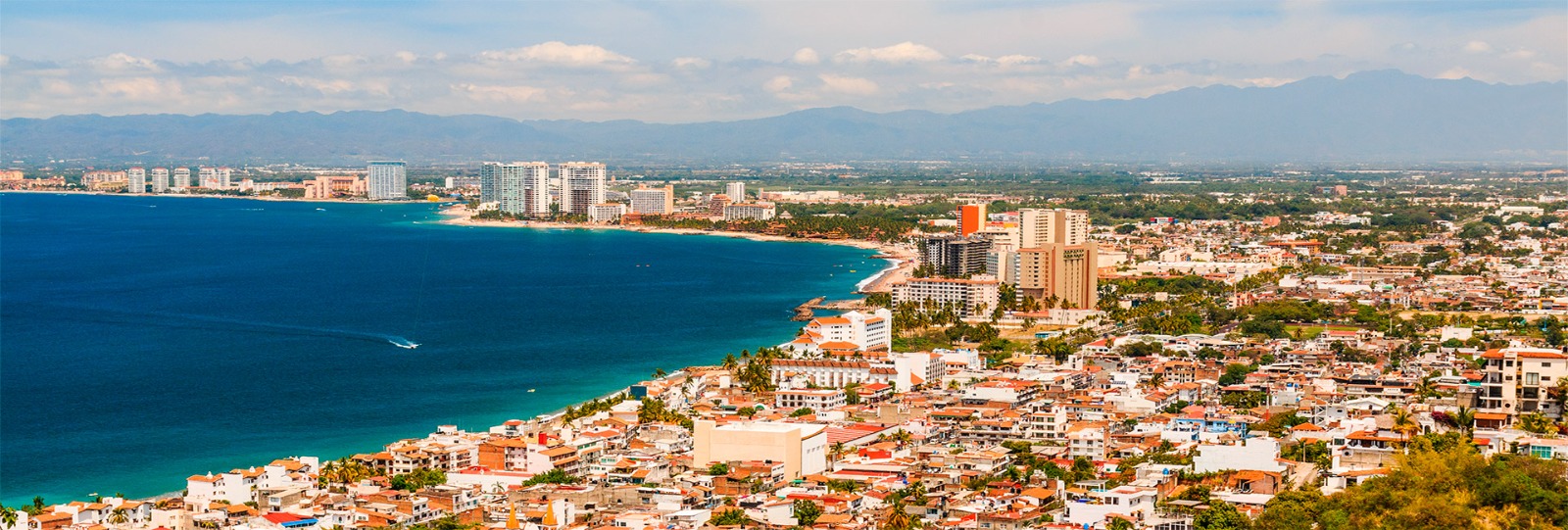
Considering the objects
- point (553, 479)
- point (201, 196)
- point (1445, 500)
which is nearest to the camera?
point (1445, 500)

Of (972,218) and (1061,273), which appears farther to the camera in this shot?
(972,218)

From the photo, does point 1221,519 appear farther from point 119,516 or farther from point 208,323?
point 208,323

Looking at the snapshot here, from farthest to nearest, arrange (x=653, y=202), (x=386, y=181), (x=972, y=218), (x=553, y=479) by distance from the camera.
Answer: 1. (x=386, y=181)
2. (x=653, y=202)
3. (x=972, y=218)
4. (x=553, y=479)

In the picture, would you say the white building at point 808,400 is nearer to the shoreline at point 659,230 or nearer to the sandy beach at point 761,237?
the sandy beach at point 761,237

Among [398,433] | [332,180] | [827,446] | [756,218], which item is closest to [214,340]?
[398,433]

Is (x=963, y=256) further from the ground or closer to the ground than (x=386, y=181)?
closer to the ground

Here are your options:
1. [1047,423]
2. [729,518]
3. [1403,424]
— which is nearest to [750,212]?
[1047,423]

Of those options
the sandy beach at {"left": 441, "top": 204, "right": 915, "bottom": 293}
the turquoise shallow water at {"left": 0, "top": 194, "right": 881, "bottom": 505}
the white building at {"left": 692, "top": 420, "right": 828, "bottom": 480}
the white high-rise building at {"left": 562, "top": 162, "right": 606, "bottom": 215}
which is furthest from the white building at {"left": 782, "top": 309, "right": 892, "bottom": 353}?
the white high-rise building at {"left": 562, "top": 162, "right": 606, "bottom": 215}
